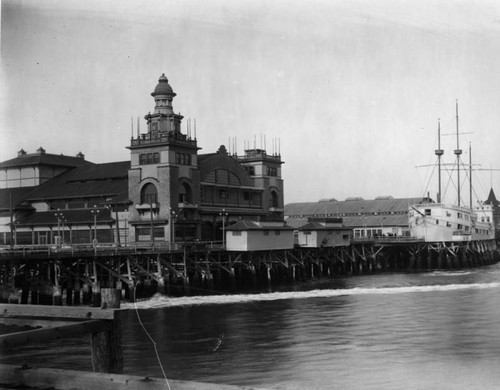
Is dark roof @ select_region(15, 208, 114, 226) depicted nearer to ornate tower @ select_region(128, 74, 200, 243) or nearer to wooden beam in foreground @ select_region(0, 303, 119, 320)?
ornate tower @ select_region(128, 74, 200, 243)

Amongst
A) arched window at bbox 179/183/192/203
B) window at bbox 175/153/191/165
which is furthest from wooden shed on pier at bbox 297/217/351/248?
window at bbox 175/153/191/165

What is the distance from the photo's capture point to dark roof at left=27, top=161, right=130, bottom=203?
7888cm

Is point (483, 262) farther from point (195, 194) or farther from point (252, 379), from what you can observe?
point (252, 379)

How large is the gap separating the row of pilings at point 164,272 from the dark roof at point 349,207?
140ft

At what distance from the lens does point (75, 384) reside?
10.9 metres

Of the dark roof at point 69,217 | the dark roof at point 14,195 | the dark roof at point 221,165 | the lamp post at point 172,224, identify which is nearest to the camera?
the lamp post at point 172,224

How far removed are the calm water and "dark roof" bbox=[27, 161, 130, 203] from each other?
30059 millimetres

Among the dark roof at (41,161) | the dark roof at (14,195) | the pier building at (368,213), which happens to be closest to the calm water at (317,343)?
the dark roof at (14,195)

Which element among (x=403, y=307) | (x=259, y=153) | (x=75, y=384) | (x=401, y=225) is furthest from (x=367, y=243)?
(x=75, y=384)

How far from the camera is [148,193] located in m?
72.9

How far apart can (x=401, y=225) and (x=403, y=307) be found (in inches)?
3252

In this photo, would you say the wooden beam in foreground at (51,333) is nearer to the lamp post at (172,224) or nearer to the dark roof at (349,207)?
the lamp post at (172,224)

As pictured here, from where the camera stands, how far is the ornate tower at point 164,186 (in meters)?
71.4

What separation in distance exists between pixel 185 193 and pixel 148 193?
164 inches
